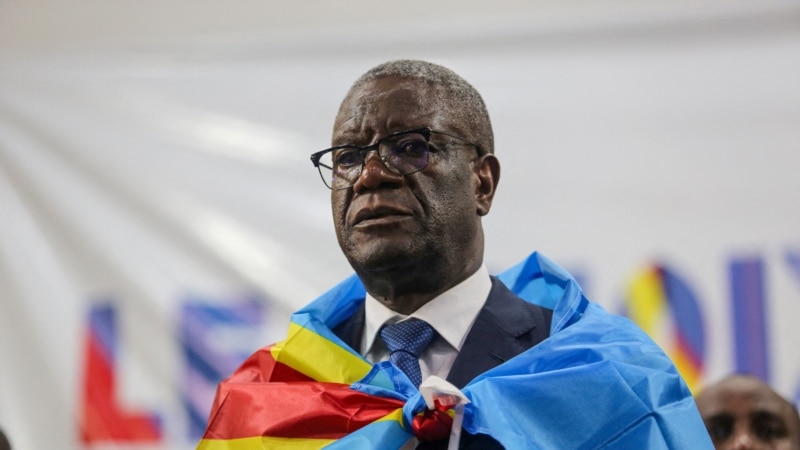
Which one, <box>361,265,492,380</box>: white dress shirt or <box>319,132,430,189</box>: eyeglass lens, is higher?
<box>319,132,430,189</box>: eyeglass lens

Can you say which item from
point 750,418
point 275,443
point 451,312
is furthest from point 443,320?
point 750,418

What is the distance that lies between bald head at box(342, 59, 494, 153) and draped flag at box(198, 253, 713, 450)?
0.89 ft

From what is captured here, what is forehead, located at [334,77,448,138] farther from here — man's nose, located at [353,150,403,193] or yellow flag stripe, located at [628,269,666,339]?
yellow flag stripe, located at [628,269,666,339]

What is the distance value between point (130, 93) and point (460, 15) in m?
0.93

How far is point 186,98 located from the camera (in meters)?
2.79

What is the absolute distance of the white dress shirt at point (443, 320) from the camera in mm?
1515

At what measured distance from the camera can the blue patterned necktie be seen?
58.3 inches

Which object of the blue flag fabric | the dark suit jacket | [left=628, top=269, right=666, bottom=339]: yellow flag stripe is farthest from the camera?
[left=628, top=269, right=666, bottom=339]: yellow flag stripe

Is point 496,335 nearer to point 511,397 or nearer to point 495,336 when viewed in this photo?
point 495,336

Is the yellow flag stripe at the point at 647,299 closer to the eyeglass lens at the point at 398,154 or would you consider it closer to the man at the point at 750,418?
the man at the point at 750,418

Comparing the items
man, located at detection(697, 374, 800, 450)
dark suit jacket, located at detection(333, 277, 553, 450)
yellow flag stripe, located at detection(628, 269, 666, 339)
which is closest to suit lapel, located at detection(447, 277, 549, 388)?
dark suit jacket, located at detection(333, 277, 553, 450)

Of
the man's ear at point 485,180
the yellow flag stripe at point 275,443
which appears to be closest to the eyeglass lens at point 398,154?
the man's ear at point 485,180

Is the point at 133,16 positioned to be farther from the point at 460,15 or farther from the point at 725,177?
the point at 725,177

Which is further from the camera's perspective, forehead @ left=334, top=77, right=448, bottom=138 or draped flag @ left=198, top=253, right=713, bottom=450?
forehead @ left=334, top=77, right=448, bottom=138
